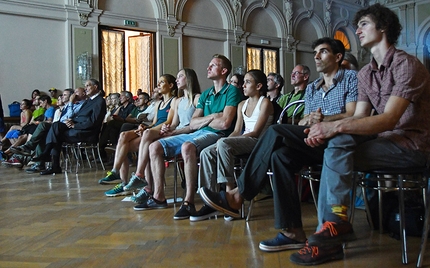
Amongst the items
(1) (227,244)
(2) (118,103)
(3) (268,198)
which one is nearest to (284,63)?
(2) (118,103)

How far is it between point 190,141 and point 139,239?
3.01 feet

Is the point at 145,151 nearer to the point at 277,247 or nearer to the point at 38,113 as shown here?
the point at 277,247

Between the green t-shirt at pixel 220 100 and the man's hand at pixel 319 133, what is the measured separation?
1.21 meters

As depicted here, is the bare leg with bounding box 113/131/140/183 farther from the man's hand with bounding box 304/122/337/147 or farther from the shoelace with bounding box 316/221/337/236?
the shoelace with bounding box 316/221/337/236

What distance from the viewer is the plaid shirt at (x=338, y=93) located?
7.49 feet

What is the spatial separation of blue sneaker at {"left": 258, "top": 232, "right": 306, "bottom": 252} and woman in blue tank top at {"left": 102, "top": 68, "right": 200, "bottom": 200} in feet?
4.65

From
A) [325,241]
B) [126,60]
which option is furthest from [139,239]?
[126,60]

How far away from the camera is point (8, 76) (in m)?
8.18

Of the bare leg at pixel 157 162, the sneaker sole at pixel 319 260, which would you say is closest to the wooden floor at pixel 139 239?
the sneaker sole at pixel 319 260

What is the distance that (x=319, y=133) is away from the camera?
5.76ft

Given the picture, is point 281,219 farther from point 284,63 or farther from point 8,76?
point 284,63

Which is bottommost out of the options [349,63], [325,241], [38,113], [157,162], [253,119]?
[325,241]

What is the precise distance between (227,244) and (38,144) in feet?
14.3

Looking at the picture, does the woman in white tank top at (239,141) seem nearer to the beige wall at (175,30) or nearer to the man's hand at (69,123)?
the man's hand at (69,123)
